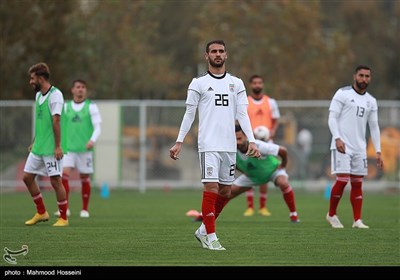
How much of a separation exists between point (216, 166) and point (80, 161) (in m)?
6.92

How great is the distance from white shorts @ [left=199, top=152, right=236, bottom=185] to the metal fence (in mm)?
17128

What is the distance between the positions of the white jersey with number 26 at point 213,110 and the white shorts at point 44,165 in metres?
3.71

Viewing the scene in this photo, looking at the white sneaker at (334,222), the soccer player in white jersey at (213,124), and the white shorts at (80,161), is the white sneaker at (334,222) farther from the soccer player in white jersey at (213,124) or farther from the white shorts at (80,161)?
the white shorts at (80,161)

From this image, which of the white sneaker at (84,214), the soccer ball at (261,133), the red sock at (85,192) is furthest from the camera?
the red sock at (85,192)

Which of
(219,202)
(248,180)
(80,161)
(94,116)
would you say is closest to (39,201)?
(80,161)

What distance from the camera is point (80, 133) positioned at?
60.7 ft

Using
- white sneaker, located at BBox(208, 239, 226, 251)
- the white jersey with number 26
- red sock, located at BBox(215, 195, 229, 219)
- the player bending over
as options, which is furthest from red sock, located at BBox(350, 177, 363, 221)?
white sneaker, located at BBox(208, 239, 226, 251)

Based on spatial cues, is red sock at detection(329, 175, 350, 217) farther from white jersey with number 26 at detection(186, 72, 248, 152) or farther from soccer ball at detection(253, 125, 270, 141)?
white jersey with number 26 at detection(186, 72, 248, 152)

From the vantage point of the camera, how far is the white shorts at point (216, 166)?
1190cm

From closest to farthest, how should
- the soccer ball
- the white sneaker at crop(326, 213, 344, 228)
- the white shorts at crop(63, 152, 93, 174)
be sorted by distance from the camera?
the white sneaker at crop(326, 213, 344, 228)
the soccer ball
the white shorts at crop(63, 152, 93, 174)

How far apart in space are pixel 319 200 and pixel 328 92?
18.9 meters

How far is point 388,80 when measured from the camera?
59.8m

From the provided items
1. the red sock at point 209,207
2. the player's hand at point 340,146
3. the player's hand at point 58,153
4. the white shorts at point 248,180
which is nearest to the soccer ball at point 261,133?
the white shorts at point 248,180

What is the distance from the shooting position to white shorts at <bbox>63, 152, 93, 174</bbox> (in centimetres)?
1833
